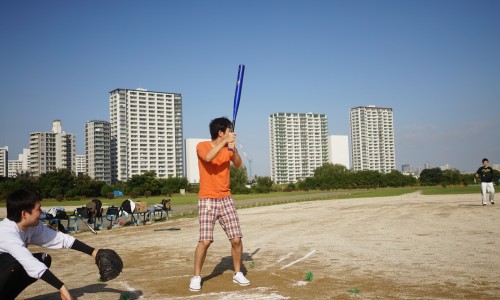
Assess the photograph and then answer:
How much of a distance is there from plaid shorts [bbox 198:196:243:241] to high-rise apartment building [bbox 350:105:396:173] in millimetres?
175074

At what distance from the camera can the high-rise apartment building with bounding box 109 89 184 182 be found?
492ft

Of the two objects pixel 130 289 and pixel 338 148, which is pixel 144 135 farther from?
pixel 130 289

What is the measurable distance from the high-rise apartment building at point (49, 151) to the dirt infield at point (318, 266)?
156465 mm

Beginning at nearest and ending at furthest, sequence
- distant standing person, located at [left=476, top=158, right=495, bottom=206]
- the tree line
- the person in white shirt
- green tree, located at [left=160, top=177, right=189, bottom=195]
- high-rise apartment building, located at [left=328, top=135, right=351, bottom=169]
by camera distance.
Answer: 1. the person in white shirt
2. distant standing person, located at [left=476, top=158, right=495, bottom=206]
3. the tree line
4. green tree, located at [left=160, top=177, right=189, bottom=195]
5. high-rise apartment building, located at [left=328, top=135, right=351, bottom=169]

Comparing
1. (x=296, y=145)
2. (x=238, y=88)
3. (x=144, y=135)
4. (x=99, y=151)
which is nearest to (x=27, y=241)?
(x=238, y=88)

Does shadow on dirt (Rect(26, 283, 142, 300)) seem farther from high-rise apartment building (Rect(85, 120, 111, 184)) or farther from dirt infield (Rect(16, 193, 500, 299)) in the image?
high-rise apartment building (Rect(85, 120, 111, 184))

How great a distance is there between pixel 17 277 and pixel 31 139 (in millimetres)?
169132

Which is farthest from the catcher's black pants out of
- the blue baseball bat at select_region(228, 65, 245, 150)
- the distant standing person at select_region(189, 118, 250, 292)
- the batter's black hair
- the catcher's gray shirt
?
the blue baseball bat at select_region(228, 65, 245, 150)

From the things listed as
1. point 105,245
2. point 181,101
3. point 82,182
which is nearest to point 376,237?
point 105,245

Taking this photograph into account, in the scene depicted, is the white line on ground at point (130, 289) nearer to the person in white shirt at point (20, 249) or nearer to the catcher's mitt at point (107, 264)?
the catcher's mitt at point (107, 264)

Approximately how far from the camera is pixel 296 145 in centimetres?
17050

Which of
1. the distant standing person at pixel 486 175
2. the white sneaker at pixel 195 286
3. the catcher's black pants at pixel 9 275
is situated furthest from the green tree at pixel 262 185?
the catcher's black pants at pixel 9 275

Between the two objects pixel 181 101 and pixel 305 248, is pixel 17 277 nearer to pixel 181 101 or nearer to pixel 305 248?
pixel 305 248

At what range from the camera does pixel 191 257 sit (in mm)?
8281
